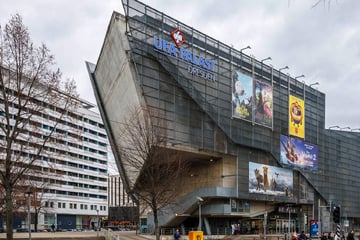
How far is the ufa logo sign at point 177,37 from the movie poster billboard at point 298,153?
905 inches

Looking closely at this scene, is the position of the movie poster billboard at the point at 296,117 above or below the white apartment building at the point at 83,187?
above

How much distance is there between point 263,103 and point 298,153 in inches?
486

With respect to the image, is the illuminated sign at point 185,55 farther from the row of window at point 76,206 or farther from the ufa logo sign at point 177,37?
the row of window at point 76,206

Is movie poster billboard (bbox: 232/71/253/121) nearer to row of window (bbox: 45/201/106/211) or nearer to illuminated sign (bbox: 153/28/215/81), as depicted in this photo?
illuminated sign (bbox: 153/28/215/81)

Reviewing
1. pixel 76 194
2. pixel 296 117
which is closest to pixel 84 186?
pixel 76 194

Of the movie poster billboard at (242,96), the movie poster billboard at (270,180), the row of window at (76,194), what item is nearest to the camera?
the movie poster billboard at (242,96)

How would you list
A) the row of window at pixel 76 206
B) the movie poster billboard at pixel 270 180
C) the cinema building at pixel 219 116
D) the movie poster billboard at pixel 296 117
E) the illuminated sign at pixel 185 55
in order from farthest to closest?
the row of window at pixel 76 206 < the movie poster billboard at pixel 296 117 < the movie poster billboard at pixel 270 180 < the illuminated sign at pixel 185 55 < the cinema building at pixel 219 116

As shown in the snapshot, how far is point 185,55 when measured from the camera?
175ft

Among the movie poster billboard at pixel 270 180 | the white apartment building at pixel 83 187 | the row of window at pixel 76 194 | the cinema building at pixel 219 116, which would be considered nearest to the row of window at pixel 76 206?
the white apartment building at pixel 83 187

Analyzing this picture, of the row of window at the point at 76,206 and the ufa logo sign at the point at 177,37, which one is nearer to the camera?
the ufa logo sign at the point at 177,37

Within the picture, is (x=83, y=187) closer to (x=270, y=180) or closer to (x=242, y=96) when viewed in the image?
(x=270, y=180)

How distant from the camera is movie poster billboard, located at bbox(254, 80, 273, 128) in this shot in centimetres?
6262

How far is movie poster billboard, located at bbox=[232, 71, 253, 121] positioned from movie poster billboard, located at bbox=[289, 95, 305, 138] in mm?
11076

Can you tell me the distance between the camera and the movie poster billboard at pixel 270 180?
200 ft
